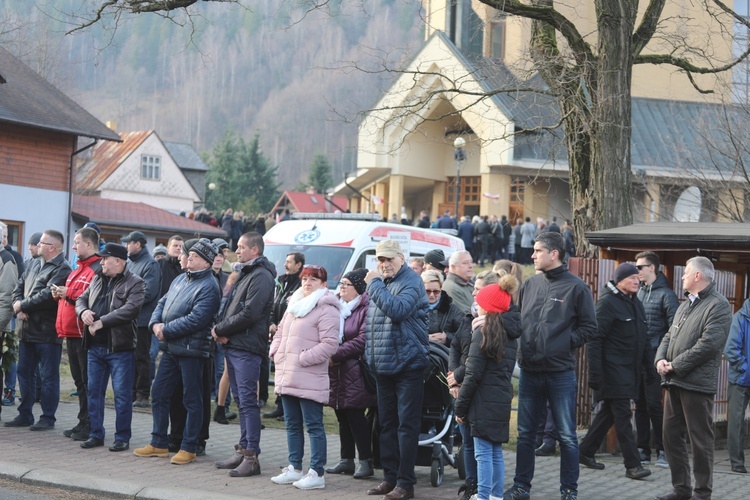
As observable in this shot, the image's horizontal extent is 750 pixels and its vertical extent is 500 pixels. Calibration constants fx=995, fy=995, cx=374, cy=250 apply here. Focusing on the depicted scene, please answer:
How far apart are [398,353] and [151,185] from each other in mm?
66748

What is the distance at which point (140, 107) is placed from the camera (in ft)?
582

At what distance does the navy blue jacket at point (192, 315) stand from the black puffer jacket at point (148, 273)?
327 centimetres

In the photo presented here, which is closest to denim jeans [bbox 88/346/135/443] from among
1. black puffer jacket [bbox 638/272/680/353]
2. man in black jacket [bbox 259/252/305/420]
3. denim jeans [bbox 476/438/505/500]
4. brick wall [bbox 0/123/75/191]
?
man in black jacket [bbox 259/252/305/420]

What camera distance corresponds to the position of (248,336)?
9086mm

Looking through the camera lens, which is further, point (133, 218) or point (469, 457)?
point (133, 218)

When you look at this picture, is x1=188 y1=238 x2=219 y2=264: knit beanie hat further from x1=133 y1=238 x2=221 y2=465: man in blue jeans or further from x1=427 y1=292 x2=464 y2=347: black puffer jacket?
x1=427 y1=292 x2=464 y2=347: black puffer jacket

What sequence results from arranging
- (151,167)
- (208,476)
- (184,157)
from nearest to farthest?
(208,476), (151,167), (184,157)

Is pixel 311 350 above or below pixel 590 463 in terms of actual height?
above

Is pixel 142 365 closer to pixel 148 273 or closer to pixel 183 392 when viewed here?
pixel 148 273

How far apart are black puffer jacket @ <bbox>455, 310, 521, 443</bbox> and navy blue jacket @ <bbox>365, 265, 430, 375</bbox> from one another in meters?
0.64

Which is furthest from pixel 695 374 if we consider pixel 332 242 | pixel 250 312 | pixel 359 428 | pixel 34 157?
pixel 34 157

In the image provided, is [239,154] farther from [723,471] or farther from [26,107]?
[723,471]

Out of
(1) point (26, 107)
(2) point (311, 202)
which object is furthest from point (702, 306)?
(2) point (311, 202)

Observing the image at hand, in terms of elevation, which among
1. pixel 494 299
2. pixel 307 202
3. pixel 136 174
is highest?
pixel 136 174
